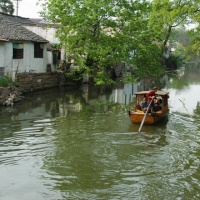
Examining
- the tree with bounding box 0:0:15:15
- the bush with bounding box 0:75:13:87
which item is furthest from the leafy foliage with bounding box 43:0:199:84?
the tree with bounding box 0:0:15:15

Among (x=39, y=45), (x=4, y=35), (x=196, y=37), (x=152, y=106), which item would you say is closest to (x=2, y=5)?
(x=39, y=45)

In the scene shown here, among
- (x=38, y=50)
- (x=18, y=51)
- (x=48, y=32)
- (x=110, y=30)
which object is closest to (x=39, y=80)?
(x=38, y=50)

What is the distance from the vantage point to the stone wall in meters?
27.1

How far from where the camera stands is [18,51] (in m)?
27.9

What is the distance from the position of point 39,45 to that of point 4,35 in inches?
187

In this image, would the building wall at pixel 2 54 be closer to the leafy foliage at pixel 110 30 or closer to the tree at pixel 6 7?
the leafy foliage at pixel 110 30

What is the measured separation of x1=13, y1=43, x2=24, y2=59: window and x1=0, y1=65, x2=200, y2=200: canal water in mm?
6939

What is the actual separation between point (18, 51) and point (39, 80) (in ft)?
11.0

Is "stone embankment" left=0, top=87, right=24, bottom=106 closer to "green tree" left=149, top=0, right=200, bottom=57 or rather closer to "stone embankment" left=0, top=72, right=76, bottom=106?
"stone embankment" left=0, top=72, right=76, bottom=106

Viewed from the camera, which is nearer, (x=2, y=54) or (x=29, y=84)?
(x=2, y=54)

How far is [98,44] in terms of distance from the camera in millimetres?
28016

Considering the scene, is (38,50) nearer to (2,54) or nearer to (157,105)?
(2,54)

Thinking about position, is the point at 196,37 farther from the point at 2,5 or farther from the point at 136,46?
the point at 2,5

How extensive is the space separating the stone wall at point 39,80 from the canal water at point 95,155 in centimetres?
507
